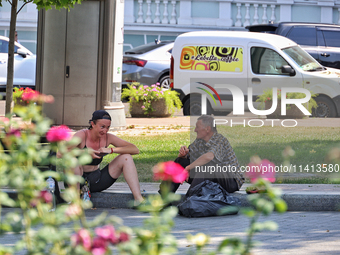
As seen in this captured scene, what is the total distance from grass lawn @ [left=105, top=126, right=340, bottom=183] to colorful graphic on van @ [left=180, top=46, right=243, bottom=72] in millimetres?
2492

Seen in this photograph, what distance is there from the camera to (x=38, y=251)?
2180 millimetres

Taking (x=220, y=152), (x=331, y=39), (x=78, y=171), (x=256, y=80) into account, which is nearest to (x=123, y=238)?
(x=78, y=171)

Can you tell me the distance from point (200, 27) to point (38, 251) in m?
21.8

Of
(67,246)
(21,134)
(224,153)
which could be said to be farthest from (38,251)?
(224,153)

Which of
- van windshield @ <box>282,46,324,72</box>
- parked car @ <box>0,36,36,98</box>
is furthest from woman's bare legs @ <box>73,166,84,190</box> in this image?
parked car @ <box>0,36,36,98</box>

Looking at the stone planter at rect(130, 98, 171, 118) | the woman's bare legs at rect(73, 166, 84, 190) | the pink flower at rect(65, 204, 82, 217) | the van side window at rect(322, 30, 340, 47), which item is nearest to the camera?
the pink flower at rect(65, 204, 82, 217)

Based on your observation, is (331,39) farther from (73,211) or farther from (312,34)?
(73,211)

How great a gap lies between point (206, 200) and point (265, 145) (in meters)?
3.86

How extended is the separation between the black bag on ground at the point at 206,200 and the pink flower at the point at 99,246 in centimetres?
374

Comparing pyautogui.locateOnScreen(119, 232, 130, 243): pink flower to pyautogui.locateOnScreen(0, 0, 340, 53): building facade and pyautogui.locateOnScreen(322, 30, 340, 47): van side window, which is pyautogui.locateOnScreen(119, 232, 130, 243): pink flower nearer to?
pyautogui.locateOnScreen(322, 30, 340, 47): van side window

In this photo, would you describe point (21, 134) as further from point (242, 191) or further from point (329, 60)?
point (329, 60)

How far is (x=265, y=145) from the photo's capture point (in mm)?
9477

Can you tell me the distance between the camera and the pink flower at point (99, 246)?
2018 millimetres

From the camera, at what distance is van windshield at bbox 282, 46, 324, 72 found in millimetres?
13016
